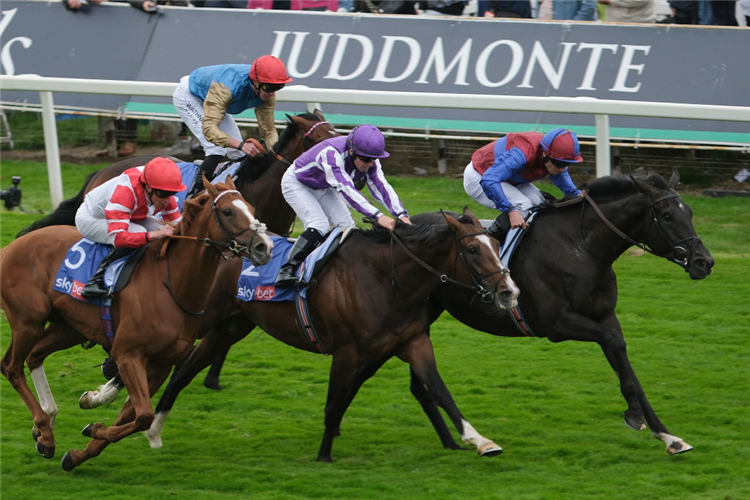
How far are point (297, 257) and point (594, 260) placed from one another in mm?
1638

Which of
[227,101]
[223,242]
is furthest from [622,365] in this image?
[227,101]

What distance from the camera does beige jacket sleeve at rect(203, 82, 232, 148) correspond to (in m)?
7.24

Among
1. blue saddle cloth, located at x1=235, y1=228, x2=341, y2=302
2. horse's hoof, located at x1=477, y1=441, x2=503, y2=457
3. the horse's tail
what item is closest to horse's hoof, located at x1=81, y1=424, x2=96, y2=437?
blue saddle cloth, located at x1=235, y1=228, x2=341, y2=302

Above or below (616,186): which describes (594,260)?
below

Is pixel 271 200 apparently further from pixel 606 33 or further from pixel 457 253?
pixel 606 33

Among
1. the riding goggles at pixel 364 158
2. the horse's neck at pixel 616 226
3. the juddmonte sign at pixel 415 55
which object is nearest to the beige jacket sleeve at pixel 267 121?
the riding goggles at pixel 364 158

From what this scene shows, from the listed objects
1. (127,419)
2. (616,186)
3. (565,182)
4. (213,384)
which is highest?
(616,186)

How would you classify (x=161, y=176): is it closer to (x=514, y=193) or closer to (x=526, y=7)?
(x=514, y=193)

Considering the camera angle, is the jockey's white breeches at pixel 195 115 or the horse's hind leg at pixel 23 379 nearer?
the horse's hind leg at pixel 23 379

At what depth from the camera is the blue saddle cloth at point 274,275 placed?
6.19 metres

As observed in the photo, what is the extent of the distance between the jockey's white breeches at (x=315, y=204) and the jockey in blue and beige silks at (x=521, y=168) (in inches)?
33.0

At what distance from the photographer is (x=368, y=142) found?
239 inches

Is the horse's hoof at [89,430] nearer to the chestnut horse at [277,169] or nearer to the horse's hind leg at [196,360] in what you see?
the horse's hind leg at [196,360]

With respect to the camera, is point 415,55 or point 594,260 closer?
point 594,260
